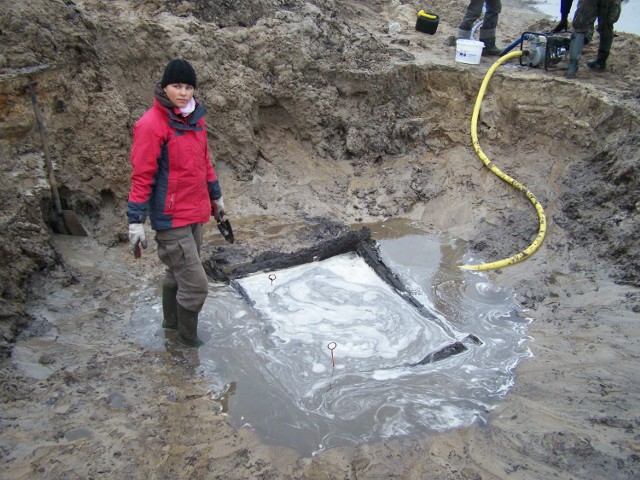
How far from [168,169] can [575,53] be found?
16.6 feet

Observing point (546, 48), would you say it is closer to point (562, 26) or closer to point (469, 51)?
point (469, 51)

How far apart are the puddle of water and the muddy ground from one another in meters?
0.16

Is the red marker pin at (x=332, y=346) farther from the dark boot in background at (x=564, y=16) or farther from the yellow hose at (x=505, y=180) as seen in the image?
the dark boot in background at (x=564, y=16)

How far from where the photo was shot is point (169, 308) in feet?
13.2

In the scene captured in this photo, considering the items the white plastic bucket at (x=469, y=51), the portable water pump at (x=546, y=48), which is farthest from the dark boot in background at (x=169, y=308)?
the portable water pump at (x=546, y=48)

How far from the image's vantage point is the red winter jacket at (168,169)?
128 inches

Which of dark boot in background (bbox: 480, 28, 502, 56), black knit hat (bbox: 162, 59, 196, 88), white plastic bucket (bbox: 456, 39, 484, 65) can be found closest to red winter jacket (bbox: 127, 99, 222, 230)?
black knit hat (bbox: 162, 59, 196, 88)

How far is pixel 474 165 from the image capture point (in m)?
6.14

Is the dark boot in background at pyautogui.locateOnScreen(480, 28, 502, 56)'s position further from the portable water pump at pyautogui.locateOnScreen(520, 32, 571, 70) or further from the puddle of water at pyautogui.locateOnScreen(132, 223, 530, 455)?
the puddle of water at pyautogui.locateOnScreen(132, 223, 530, 455)

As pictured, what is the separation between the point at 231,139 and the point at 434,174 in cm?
240

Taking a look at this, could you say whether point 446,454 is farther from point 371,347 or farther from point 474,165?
point 474,165

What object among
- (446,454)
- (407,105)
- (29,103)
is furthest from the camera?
(407,105)

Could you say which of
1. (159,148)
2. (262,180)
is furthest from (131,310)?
(262,180)

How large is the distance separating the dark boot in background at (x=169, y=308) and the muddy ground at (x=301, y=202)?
0.30 meters
